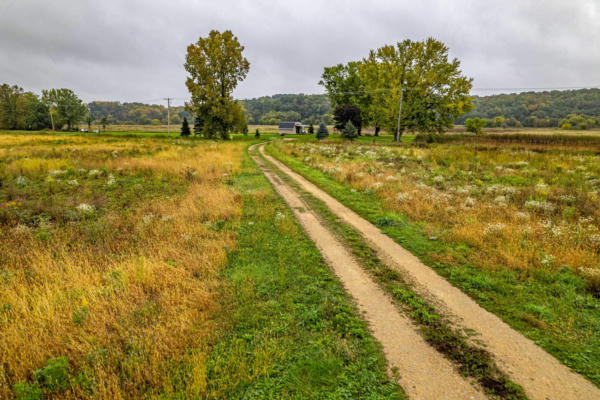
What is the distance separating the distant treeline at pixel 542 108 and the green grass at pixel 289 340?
114 m

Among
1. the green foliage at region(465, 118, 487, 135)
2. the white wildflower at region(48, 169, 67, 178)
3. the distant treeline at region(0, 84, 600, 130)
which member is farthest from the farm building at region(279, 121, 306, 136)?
the white wildflower at region(48, 169, 67, 178)

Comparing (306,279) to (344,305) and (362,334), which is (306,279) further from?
(362,334)

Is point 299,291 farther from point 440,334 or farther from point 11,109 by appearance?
point 11,109

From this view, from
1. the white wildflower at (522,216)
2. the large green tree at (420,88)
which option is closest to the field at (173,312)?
the white wildflower at (522,216)

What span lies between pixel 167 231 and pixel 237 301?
499 centimetres

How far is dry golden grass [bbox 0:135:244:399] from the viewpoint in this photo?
417 centimetres

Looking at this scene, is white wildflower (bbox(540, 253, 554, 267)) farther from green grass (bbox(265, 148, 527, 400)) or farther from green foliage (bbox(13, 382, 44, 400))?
green foliage (bbox(13, 382, 44, 400))

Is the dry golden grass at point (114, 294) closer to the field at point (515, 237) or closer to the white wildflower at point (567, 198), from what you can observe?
the field at point (515, 237)

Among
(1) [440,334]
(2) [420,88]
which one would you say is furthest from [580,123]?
(1) [440,334]

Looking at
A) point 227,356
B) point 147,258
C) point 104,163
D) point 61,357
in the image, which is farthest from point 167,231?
point 104,163

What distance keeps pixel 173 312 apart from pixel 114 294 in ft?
5.23

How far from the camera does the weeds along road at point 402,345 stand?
3914 mm

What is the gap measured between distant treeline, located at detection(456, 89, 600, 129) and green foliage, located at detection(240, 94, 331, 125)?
7647cm

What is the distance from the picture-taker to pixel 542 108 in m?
104
